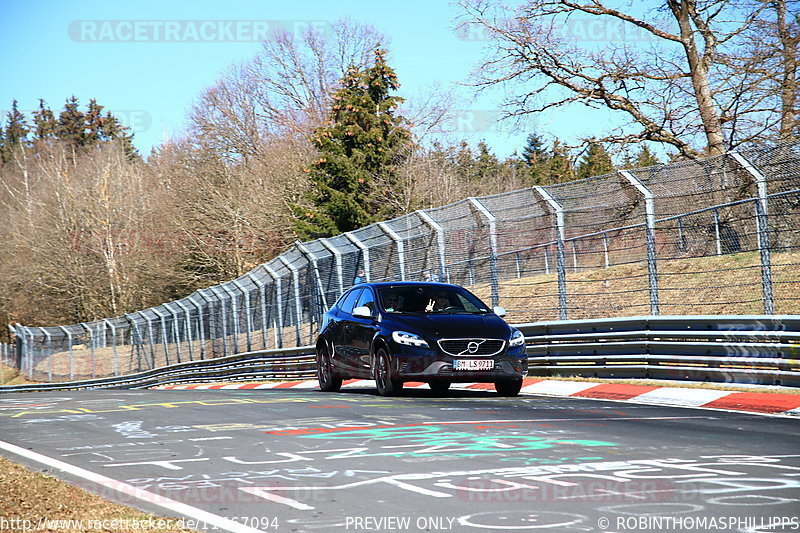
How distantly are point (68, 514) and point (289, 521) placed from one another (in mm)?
1223

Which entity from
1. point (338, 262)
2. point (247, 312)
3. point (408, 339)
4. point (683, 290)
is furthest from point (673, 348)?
point (247, 312)

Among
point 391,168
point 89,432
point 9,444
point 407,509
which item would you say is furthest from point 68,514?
point 391,168

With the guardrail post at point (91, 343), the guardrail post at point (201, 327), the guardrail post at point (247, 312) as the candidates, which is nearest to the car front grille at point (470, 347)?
the guardrail post at point (247, 312)

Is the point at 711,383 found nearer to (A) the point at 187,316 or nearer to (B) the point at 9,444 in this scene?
(B) the point at 9,444

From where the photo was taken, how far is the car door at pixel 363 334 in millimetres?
14141

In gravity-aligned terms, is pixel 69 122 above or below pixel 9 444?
above

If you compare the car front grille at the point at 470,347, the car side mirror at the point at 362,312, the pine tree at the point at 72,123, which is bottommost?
the car front grille at the point at 470,347

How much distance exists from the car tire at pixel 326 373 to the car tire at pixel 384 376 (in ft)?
6.54

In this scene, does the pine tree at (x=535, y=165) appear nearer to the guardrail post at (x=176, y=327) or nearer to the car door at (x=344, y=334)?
the guardrail post at (x=176, y=327)

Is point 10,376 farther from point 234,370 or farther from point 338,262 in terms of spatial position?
point 338,262

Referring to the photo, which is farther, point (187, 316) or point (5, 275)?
point (5, 275)

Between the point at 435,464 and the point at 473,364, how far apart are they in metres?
5.74

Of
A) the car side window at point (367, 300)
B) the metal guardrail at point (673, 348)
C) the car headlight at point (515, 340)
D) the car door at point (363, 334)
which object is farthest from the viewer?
the car side window at point (367, 300)

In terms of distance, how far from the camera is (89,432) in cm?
998
